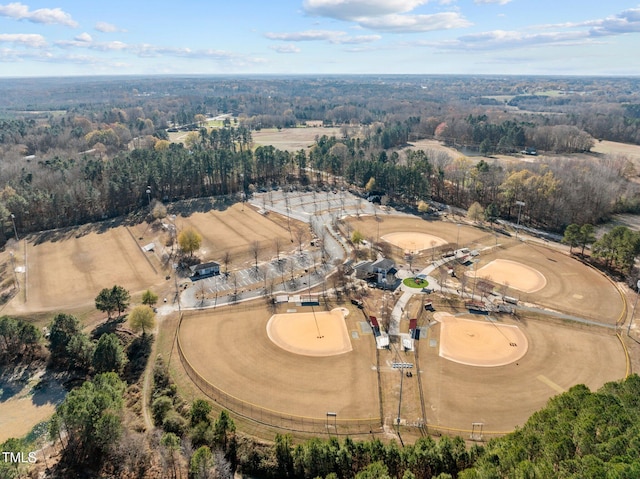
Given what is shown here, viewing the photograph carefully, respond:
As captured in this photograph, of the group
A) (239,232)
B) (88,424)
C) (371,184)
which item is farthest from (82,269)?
(371,184)

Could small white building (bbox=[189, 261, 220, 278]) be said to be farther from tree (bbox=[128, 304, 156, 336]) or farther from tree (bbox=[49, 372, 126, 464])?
tree (bbox=[49, 372, 126, 464])

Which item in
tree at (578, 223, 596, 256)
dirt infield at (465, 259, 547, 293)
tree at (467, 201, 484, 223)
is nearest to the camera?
dirt infield at (465, 259, 547, 293)

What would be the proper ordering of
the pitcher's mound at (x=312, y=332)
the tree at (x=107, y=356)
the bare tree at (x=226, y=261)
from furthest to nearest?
the bare tree at (x=226, y=261)
the pitcher's mound at (x=312, y=332)
the tree at (x=107, y=356)

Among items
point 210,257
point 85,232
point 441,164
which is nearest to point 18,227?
point 85,232

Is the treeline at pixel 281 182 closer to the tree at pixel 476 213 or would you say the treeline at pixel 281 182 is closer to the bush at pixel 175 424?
the tree at pixel 476 213

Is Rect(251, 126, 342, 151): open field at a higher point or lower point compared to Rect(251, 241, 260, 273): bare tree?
higher

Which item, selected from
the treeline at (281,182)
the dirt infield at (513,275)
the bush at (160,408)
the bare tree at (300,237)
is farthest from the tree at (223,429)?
the treeline at (281,182)

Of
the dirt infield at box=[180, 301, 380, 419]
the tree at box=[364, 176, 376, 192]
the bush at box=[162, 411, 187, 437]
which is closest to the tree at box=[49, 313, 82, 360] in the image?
Answer: the dirt infield at box=[180, 301, 380, 419]
